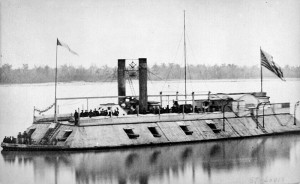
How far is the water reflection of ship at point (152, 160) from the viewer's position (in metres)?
32.4

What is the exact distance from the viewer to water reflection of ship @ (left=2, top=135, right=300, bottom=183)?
3238 cm

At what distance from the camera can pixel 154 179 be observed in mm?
30844

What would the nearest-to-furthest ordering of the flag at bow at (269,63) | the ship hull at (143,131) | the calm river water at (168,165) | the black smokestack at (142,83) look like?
the calm river water at (168,165) → the ship hull at (143,131) → the black smokestack at (142,83) → the flag at bow at (269,63)

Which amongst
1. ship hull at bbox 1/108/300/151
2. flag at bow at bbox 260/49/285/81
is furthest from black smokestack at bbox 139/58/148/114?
flag at bow at bbox 260/49/285/81

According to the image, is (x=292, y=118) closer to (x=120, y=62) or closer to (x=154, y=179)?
(x=120, y=62)

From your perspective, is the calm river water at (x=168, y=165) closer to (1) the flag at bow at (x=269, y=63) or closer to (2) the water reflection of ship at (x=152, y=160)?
(2) the water reflection of ship at (x=152, y=160)

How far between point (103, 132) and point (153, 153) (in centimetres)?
405

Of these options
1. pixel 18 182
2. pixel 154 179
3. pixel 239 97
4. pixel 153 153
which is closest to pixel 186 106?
pixel 239 97

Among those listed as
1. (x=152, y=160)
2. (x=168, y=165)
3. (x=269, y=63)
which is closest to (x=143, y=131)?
(x=152, y=160)

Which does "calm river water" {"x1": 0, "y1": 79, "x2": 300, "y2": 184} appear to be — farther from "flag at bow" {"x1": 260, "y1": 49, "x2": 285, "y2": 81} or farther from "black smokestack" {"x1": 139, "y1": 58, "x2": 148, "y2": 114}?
"flag at bow" {"x1": 260, "y1": 49, "x2": 285, "y2": 81}

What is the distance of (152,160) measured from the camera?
36094 mm

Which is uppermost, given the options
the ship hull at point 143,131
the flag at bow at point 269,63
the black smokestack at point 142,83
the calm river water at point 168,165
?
the flag at bow at point 269,63

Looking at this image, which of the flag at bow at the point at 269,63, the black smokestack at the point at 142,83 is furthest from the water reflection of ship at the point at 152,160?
the flag at bow at the point at 269,63

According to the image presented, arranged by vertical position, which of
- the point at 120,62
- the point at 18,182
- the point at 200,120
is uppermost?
the point at 120,62
